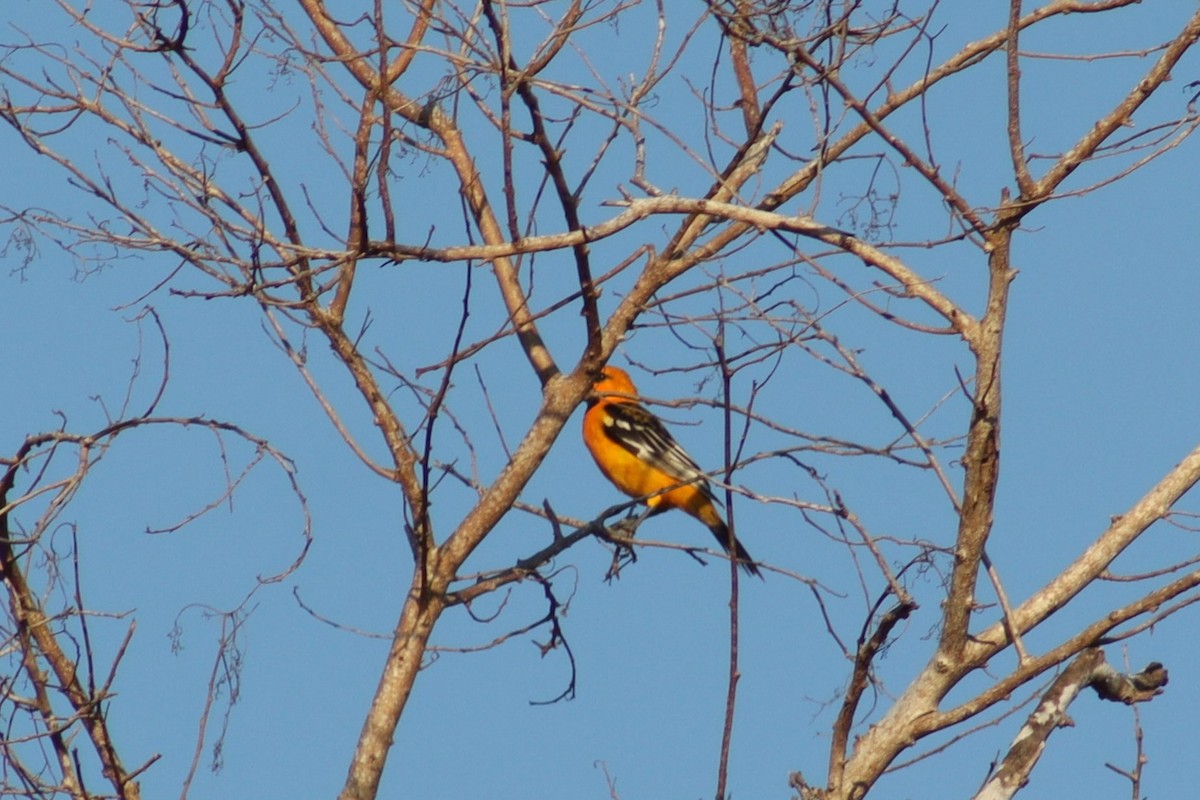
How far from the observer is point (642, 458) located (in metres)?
8.38

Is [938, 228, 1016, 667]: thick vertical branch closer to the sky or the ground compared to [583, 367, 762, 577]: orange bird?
closer to the ground

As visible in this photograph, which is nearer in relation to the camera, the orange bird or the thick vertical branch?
the thick vertical branch

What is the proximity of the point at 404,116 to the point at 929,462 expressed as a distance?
116 inches

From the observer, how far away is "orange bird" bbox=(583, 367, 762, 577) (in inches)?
326

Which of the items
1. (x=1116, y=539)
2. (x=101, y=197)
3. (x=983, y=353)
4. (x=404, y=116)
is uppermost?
(x=404, y=116)

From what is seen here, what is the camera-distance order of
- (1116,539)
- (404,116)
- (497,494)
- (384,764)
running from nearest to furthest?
(1116,539), (384,764), (497,494), (404,116)

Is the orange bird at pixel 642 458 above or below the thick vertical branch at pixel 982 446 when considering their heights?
above

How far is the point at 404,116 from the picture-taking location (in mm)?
6004

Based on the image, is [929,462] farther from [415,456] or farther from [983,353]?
[415,456]

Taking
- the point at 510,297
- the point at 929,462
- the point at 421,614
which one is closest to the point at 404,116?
the point at 510,297

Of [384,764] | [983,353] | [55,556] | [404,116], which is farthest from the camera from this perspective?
[404,116]

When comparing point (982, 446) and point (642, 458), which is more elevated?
point (642, 458)

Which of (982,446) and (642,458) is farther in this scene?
(642,458)

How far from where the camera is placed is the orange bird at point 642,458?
8273 millimetres
